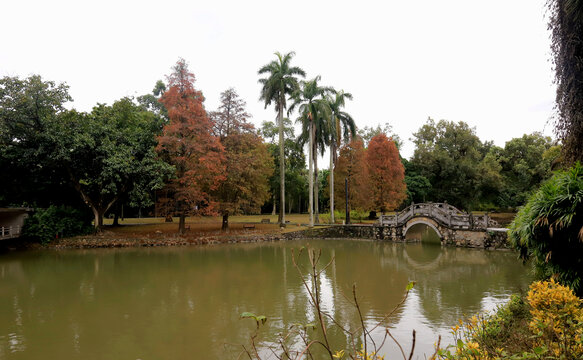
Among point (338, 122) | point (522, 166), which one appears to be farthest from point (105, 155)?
point (522, 166)

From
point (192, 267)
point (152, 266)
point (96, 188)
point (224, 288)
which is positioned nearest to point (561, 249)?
point (224, 288)

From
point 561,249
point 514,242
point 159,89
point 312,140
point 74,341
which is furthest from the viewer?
point 159,89

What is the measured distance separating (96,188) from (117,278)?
13.7 m

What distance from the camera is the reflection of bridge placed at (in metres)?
21.0

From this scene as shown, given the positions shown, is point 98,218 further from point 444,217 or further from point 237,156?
point 444,217

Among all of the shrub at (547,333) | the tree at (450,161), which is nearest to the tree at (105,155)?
the shrub at (547,333)

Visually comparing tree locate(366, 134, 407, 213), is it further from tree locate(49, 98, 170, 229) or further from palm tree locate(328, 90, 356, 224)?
tree locate(49, 98, 170, 229)

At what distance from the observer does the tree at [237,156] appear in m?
28.1

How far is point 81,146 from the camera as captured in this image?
2178 cm

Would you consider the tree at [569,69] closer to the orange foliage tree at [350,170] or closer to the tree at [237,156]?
the tree at [237,156]

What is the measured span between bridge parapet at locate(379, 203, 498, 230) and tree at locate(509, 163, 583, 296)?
15749 millimetres

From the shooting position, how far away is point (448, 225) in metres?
22.6

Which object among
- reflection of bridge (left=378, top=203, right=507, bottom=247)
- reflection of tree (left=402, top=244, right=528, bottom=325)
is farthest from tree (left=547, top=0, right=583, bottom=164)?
reflection of bridge (left=378, top=203, right=507, bottom=247)

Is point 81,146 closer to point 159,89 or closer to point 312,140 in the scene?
point 312,140
